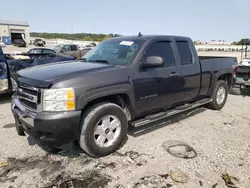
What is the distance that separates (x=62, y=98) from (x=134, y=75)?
4.14 feet

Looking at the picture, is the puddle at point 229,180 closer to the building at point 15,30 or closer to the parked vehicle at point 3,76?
the parked vehicle at point 3,76

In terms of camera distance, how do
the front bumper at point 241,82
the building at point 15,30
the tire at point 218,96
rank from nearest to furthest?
1. the tire at point 218,96
2. the front bumper at point 241,82
3. the building at point 15,30

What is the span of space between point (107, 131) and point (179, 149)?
4.23ft

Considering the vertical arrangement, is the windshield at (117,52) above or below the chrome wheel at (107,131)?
above

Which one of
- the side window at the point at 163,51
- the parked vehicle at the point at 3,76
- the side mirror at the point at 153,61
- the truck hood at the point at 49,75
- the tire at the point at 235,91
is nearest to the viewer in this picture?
the truck hood at the point at 49,75

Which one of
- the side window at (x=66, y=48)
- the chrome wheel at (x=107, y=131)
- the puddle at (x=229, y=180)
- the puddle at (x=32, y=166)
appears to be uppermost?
the side window at (x=66, y=48)

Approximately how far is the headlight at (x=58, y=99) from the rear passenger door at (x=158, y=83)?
1.14 meters

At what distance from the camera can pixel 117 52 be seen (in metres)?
4.09

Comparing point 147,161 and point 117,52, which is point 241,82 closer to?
point 117,52

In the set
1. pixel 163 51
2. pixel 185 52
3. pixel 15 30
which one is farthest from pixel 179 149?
pixel 15 30

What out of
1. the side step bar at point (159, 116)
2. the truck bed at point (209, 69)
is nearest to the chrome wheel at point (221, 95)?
the truck bed at point (209, 69)

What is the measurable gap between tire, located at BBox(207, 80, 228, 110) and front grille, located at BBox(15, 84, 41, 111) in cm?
437

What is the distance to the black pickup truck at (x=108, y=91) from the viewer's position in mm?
2980

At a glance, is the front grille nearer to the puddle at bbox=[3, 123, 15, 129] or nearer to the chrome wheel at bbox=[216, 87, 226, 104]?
the puddle at bbox=[3, 123, 15, 129]
